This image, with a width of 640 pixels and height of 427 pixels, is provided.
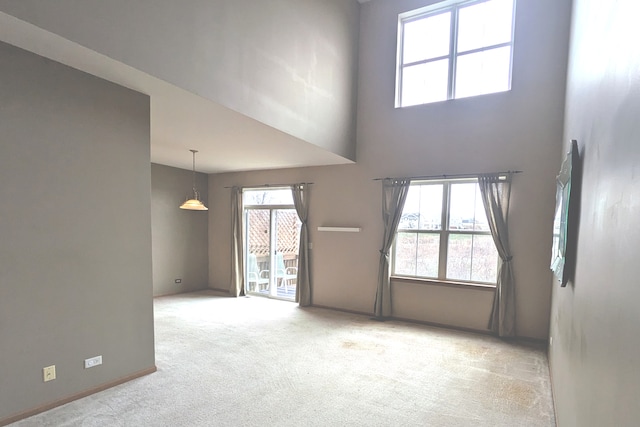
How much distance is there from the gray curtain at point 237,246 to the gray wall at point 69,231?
3.44 metres

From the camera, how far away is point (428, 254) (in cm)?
499

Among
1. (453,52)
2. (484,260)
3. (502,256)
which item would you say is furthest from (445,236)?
(453,52)

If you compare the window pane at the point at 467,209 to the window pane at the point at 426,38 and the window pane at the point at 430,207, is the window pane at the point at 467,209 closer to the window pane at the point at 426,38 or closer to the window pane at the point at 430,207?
the window pane at the point at 430,207

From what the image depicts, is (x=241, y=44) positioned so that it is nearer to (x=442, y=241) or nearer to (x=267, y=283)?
(x=442, y=241)

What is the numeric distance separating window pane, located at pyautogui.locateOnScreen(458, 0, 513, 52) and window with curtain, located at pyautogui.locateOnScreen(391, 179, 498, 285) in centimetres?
206

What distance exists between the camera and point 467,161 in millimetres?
4645

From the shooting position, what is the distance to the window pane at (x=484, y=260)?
4.55 meters

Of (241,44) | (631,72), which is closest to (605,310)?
(631,72)

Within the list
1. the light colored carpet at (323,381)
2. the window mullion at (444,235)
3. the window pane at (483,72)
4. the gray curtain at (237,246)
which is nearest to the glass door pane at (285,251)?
the gray curtain at (237,246)

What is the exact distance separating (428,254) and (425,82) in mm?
2748

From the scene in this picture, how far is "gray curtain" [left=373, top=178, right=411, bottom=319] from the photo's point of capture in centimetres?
507

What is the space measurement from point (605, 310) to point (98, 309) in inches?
136

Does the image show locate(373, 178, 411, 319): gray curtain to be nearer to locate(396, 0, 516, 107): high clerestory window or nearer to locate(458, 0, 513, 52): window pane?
locate(396, 0, 516, 107): high clerestory window

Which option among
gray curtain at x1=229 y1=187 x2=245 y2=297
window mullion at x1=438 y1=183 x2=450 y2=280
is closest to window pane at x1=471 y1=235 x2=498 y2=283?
window mullion at x1=438 y1=183 x2=450 y2=280
